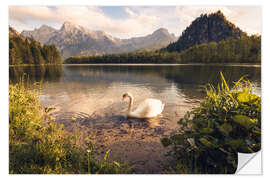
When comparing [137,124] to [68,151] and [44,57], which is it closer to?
[68,151]

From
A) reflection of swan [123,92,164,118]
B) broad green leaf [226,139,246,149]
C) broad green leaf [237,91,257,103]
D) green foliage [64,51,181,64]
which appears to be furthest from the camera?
green foliage [64,51,181,64]

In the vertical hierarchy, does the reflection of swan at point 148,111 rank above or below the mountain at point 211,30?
below

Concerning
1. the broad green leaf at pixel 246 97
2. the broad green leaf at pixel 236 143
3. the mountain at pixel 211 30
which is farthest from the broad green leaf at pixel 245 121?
the mountain at pixel 211 30

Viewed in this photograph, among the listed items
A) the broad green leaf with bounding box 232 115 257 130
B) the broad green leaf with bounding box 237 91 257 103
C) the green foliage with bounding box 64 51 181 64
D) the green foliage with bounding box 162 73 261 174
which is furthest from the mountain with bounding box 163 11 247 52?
the green foliage with bounding box 64 51 181 64

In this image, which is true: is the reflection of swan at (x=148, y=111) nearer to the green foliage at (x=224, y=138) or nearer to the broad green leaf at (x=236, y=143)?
the green foliage at (x=224, y=138)

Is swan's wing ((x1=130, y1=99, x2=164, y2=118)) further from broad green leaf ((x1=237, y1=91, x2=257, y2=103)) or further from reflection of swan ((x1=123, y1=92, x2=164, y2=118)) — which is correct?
broad green leaf ((x1=237, y1=91, x2=257, y2=103))

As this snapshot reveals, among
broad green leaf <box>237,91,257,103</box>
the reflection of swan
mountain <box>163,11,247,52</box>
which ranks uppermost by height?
mountain <box>163,11,247,52</box>

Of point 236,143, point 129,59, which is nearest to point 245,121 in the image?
point 236,143

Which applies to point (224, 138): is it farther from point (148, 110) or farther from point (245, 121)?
point (148, 110)

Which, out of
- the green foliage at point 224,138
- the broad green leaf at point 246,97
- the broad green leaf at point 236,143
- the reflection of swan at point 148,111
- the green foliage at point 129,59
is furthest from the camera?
the green foliage at point 129,59

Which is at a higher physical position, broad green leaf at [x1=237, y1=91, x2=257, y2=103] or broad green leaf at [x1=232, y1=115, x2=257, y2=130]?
broad green leaf at [x1=237, y1=91, x2=257, y2=103]

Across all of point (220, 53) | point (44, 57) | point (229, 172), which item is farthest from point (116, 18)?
point (44, 57)

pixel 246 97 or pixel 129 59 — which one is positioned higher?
pixel 129 59
